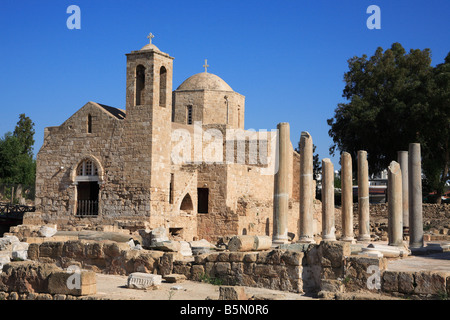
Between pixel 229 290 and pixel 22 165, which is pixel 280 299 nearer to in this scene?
pixel 229 290

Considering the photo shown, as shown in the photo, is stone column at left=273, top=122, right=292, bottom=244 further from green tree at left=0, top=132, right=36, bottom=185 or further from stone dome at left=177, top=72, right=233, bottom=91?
green tree at left=0, top=132, right=36, bottom=185

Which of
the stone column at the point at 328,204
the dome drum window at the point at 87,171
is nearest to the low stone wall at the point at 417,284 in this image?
the stone column at the point at 328,204

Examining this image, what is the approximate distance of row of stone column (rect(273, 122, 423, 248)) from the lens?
18.0m

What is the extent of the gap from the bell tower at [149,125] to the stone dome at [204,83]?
7.83m

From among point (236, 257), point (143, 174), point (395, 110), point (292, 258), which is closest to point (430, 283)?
point (292, 258)

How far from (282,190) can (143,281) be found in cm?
747

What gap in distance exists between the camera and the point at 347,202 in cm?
2211

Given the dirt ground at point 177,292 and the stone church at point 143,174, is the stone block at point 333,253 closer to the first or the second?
the dirt ground at point 177,292

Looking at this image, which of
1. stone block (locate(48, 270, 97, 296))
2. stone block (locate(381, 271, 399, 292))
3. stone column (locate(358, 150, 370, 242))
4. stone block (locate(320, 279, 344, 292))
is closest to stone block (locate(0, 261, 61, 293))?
stone block (locate(48, 270, 97, 296))

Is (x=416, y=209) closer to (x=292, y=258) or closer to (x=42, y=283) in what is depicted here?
(x=292, y=258)

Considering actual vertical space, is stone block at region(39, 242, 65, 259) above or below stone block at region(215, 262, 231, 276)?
above

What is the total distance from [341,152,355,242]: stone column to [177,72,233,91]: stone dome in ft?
47.2

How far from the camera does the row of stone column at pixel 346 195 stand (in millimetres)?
17984
